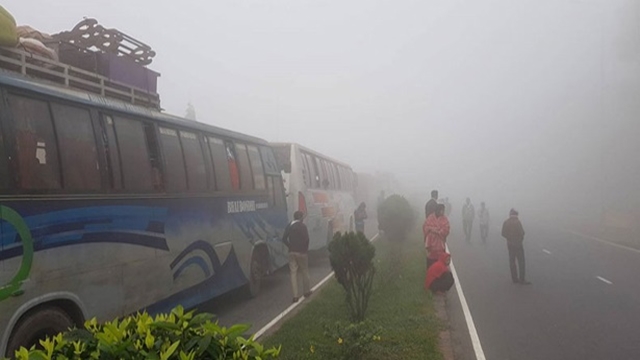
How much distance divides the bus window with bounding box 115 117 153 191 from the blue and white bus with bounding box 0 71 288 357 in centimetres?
2

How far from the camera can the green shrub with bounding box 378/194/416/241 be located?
24.2 metres

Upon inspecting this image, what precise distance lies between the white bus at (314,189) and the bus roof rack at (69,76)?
23.8 ft

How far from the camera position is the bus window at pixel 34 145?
5.75 metres

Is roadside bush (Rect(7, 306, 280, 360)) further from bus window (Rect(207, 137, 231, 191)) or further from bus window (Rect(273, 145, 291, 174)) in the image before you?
bus window (Rect(273, 145, 291, 174))

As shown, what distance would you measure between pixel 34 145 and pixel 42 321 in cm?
173

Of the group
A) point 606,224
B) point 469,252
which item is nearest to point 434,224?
point 469,252

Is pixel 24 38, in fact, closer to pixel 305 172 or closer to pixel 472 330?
pixel 472 330

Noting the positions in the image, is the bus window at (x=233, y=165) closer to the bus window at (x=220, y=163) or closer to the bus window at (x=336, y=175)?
the bus window at (x=220, y=163)

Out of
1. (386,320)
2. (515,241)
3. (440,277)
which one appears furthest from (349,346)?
(515,241)

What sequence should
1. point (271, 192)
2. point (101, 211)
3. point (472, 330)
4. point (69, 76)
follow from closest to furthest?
point (101, 211) < point (69, 76) < point (472, 330) < point (271, 192)

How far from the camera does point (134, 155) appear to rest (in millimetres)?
7789

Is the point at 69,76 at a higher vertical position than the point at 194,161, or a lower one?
higher

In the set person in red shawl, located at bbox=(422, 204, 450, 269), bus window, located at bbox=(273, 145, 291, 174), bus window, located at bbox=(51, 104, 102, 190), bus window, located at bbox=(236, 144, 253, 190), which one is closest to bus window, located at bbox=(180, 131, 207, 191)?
bus window, located at bbox=(236, 144, 253, 190)

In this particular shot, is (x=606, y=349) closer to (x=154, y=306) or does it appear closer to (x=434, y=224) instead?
(x=434, y=224)
